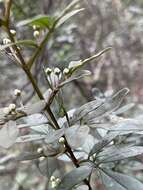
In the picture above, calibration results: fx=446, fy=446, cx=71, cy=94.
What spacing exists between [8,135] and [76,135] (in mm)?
103

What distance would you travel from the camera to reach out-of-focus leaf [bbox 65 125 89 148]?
0.66 meters

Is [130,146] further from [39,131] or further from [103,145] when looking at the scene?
[39,131]

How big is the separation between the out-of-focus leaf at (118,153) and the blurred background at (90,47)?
3.95 ft

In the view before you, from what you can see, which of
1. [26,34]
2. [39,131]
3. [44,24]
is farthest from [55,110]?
[26,34]

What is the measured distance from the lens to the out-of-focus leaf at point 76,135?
66cm

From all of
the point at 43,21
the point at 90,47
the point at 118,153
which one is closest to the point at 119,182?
the point at 118,153

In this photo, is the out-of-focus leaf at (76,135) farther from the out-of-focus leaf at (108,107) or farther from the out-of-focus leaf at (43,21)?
the out-of-focus leaf at (43,21)

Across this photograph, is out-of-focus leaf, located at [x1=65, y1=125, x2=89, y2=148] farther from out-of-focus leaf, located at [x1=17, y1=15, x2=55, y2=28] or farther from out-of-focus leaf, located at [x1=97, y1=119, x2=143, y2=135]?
out-of-focus leaf, located at [x1=17, y1=15, x2=55, y2=28]

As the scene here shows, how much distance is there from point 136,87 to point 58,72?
3299 mm

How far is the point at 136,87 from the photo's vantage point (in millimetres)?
4023

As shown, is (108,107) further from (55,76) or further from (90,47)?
(90,47)

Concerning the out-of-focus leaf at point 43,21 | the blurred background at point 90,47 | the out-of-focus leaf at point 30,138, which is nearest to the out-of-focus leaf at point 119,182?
the out-of-focus leaf at point 30,138

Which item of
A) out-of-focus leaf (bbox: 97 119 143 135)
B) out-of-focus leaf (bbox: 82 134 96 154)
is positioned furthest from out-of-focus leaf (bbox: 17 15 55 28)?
out-of-focus leaf (bbox: 82 134 96 154)

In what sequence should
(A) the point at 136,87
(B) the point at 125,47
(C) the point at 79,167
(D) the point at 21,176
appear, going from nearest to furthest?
(C) the point at 79,167 < (D) the point at 21,176 < (B) the point at 125,47 < (A) the point at 136,87
